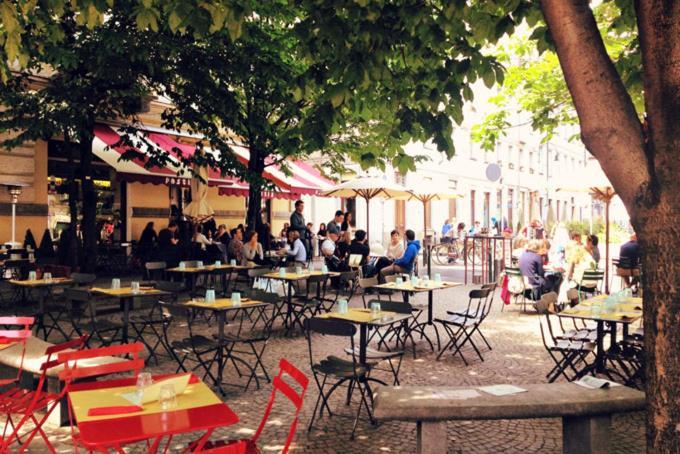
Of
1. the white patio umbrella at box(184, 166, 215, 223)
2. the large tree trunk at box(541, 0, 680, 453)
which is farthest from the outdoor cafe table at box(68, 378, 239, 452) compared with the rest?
the white patio umbrella at box(184, 166, 215, 223)

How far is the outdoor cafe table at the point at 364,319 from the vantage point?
5.86 meters

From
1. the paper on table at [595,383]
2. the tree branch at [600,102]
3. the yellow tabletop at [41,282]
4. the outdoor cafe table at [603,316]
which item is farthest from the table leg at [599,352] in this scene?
the yellow tabletop at [41,282]

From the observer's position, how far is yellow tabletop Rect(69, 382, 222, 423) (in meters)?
3.21

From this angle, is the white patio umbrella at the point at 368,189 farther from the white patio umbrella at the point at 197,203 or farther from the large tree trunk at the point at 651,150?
the large tree trunk at the point at 651,150

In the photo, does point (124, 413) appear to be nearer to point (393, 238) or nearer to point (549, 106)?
point (549, 106)

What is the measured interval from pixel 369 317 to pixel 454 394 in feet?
7.21

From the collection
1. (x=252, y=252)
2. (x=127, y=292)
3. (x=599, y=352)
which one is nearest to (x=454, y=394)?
(x=599, y=352)

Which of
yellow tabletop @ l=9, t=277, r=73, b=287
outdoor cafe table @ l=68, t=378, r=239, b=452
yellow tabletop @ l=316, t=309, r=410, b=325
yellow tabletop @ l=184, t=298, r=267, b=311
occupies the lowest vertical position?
outdoor cafe table @ l=68, t=378, r=239, b=452

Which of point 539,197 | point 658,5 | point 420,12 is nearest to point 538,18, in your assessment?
point 420,12

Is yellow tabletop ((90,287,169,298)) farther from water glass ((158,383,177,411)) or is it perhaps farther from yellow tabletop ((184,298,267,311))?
water glass ((158,383,177,411))

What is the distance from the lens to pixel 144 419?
10.2 ft

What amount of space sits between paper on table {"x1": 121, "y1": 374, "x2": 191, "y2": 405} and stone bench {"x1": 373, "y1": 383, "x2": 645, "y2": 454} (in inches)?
49.8

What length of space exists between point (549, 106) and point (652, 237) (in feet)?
27.2

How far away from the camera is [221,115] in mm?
11477
